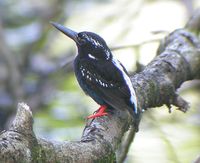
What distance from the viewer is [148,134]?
6078 mm

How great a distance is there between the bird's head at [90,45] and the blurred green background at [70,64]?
109cm

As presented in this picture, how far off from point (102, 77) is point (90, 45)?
0.39m

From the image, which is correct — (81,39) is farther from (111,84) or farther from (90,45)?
(111,84)

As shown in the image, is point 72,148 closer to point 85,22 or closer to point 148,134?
point 148,134

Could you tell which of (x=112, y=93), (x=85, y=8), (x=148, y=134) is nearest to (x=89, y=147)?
(x=112, y=93)

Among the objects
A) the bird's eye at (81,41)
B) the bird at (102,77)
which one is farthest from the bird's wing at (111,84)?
the bird's eye at (81,41)

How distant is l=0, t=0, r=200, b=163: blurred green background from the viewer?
6047 millimetres

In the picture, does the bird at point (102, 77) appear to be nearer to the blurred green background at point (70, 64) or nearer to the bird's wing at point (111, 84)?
the bird's wing at point (111, 84)

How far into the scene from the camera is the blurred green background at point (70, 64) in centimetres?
605

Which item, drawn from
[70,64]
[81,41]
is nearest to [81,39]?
[81,41]

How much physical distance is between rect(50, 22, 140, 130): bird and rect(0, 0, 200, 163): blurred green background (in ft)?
3.58

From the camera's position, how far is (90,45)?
4.52 m

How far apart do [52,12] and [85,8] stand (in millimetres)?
1072

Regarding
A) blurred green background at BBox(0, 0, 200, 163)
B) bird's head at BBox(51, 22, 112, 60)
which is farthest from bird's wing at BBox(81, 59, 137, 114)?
blurred green background at BBox(0, 0, 200, 163)
